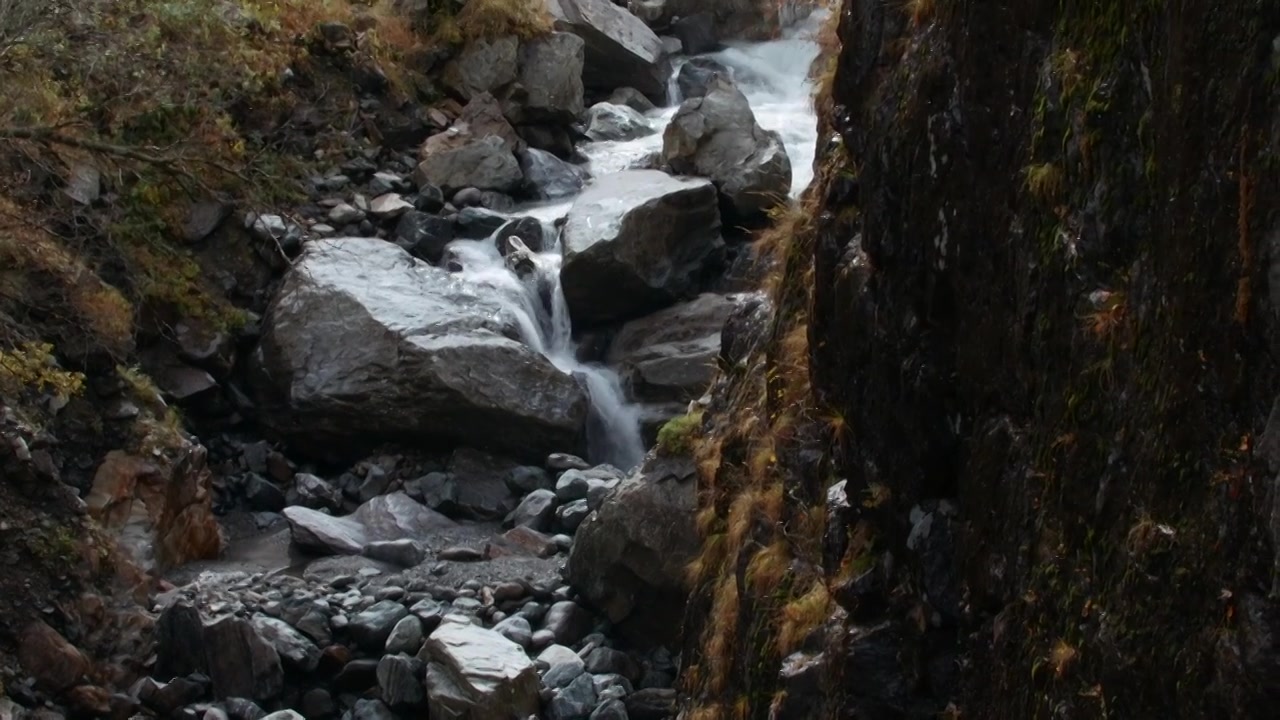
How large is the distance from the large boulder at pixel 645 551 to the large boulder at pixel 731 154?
6122 millimetres

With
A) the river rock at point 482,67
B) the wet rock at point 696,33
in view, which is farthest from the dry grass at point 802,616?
the wet rock at point 696,33

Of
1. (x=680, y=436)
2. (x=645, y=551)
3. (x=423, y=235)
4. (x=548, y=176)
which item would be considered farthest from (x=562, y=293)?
(x=645, y=551)

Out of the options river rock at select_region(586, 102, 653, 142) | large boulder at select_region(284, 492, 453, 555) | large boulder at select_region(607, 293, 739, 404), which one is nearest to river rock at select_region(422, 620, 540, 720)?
large boulder at select_region(284, 492, 453, 555)

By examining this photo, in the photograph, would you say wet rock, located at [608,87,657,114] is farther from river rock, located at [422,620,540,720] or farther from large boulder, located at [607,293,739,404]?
river rock, located at [422,620,540,720]

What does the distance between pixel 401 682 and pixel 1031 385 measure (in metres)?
5.87

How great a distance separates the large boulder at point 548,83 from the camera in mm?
17047

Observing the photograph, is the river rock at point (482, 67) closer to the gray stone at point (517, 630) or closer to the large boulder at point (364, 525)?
the large boulder at point (364, 525)

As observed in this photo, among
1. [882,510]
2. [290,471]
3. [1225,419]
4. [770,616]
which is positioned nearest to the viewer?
[1225,419]

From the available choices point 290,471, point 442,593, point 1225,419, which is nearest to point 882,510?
point 1225,419

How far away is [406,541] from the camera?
35.6 feet

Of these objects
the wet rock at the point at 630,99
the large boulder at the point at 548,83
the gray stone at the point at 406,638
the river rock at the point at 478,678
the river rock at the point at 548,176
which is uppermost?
the large boulder at the point at 548,83

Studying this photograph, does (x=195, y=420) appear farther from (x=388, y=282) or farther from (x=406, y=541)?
(x=406, y=541)

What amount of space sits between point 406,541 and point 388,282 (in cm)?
339

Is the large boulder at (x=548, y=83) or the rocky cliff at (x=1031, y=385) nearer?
the rocky cliff at (x=1031, y=385)
